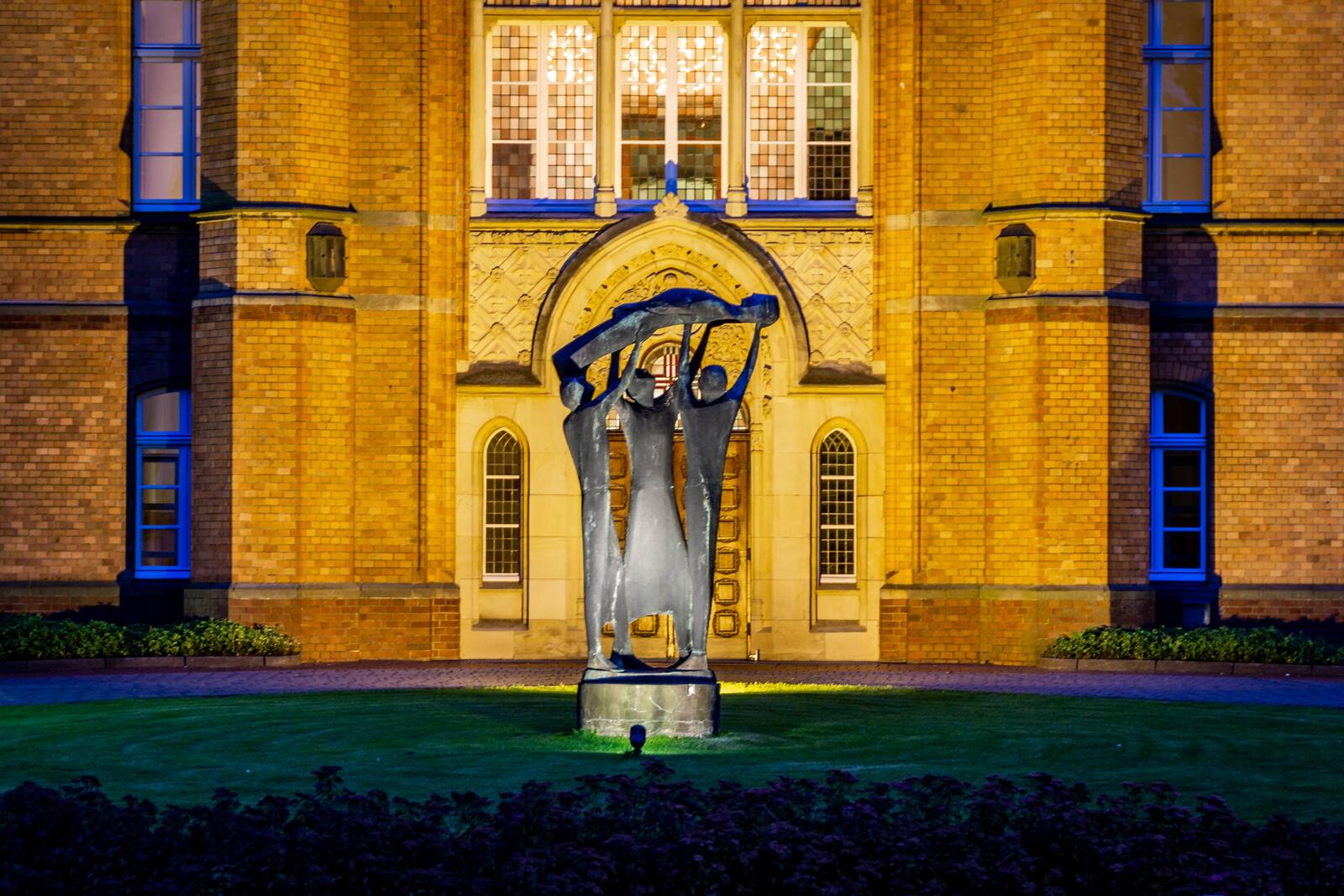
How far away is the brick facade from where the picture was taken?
24203 mm

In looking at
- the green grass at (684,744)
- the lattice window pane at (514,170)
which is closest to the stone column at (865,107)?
the lattice window pane at (514,170)

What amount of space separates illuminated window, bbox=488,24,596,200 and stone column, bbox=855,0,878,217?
10.2ft

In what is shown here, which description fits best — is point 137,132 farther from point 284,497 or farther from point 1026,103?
point 1026,103

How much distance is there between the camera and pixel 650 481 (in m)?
15.8

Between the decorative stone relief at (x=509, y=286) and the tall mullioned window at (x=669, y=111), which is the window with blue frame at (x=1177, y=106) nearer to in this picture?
the tall mullioned window at (x=669, y=111)

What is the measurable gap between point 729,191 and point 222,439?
6.40 metres

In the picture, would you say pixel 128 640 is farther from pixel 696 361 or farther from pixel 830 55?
pixel 830 55

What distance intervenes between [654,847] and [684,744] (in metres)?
5.34

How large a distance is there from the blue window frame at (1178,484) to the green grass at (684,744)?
632 cm

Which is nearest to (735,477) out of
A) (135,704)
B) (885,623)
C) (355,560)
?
(885,623)

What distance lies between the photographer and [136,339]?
25453mm

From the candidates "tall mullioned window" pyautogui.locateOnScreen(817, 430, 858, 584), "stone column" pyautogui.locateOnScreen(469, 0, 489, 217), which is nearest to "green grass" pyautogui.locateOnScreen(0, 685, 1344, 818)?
"tall mullioned window" pyautogui.locateOnScreen(817, 430, 858, 584)

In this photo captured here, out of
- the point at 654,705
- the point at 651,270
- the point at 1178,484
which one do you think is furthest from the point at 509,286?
the point at 654,705

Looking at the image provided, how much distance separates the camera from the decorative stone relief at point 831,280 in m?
25.2
